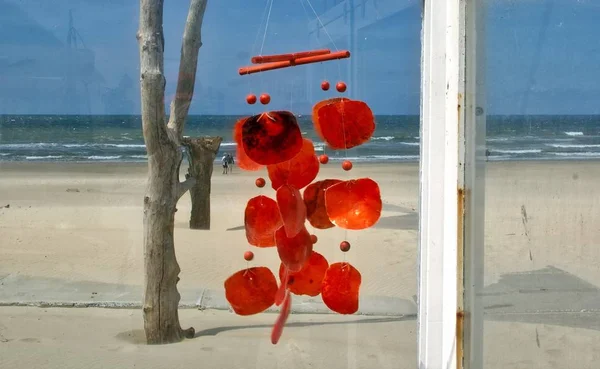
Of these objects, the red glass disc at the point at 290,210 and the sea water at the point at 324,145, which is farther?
the sea water at the point at 324,145

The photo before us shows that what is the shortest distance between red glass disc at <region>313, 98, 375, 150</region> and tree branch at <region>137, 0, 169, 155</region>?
0.98 feet

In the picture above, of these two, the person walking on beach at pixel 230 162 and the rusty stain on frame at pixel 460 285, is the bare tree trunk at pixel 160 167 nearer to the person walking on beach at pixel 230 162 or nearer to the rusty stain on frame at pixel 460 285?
the person walking on beach at pixel 230 162

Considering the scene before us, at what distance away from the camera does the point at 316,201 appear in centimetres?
100

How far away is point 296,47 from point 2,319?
0.74 metres

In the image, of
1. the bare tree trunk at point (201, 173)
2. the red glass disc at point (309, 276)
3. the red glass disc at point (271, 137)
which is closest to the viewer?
the red glass disc at point (271, 137)

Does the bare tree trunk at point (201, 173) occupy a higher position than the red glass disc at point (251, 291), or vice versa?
the bare tree trunk at point (201, 173)

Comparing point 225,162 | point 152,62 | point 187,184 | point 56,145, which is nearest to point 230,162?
point 225,162

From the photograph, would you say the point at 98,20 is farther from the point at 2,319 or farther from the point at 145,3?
the point at 2,319

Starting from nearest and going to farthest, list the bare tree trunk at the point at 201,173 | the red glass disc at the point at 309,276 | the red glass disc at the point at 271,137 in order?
the red glass disc at the point at 271,137 < the red glass disc at the point at 309,276 < the bare tree trunk at the point at 201,173

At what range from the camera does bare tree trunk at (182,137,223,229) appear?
112cm

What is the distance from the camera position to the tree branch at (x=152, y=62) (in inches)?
43.3

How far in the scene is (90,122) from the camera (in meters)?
1.14

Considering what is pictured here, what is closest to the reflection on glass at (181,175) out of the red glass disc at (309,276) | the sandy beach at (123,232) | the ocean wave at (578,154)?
the sandy beach at (123,232)

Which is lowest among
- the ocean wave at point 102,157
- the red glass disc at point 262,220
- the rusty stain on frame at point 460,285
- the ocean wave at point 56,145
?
the rusty stain on frame at point 460,285
